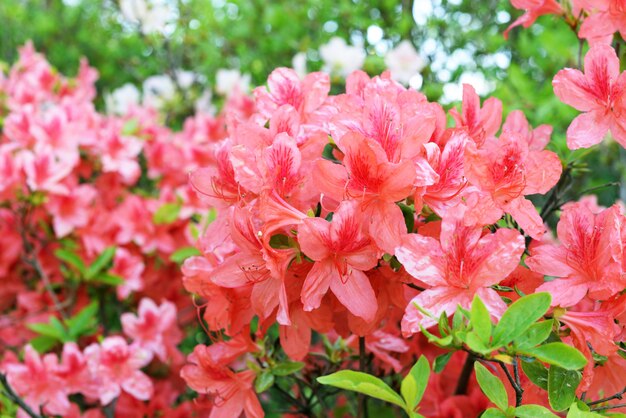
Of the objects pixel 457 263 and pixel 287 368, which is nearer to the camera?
pixel 457 263

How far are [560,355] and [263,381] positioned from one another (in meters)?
0.48

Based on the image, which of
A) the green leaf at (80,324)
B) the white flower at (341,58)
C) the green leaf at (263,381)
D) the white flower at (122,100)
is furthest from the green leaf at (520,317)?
the white flower at (122,100)

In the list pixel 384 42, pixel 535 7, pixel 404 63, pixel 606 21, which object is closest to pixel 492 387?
pixel 606 21

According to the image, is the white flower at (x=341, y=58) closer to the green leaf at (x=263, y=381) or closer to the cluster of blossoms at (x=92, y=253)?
the cluster of blossoms at (x=92, y=253)

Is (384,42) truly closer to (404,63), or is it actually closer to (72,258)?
(404,63)

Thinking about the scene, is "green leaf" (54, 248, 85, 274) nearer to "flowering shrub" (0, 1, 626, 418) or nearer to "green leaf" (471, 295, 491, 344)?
"flowering shrub" (0, 1, 626, 418)

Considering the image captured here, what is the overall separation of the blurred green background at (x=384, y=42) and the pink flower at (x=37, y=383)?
1132 mm

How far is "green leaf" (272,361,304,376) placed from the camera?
1034mm

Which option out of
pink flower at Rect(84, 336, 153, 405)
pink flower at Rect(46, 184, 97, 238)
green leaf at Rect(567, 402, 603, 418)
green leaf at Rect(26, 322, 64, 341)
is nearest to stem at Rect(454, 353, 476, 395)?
green leaf at Rect(567, 402, 603, 418)

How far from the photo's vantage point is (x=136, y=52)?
4.17m

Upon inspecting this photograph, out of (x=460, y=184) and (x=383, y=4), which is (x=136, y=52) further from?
(x=460, y=184)

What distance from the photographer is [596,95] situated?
93 centimetres

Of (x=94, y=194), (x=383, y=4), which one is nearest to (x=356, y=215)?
(x=94, y=194)

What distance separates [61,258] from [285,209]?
48.4 inches
